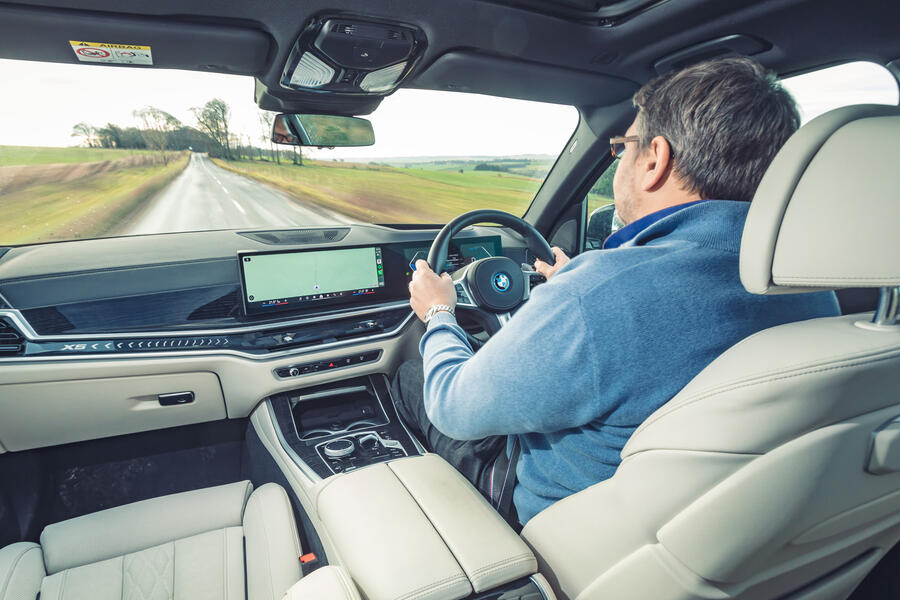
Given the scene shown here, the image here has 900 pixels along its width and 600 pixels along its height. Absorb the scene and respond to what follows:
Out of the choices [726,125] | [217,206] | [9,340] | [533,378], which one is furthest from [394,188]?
[533,378]

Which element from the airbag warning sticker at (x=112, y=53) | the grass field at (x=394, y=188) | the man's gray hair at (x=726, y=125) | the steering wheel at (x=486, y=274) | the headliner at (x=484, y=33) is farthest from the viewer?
the grass field at (x=394, y=188)

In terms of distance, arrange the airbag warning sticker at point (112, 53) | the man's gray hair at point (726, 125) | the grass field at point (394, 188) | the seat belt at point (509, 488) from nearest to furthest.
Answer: the man's gray hair at point (726, 125), the seat belt at point (509, 488), the airbag warning sticker at point (112, 53), the grass field at point (394, 188)

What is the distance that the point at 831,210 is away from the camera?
852 millimetres

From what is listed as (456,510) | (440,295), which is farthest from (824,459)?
(440,295)

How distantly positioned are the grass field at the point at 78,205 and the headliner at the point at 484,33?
2.27 feet

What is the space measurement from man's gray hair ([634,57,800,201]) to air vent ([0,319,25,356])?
2352mm

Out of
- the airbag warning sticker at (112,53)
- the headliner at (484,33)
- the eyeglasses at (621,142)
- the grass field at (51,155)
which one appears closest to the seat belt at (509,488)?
the eyeglasses at (621,142)

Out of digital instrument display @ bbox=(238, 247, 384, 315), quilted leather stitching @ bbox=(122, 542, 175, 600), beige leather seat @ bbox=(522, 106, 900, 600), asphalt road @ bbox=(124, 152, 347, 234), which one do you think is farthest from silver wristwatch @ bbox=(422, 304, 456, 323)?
asphalt road @ bbox=(124, 152, 347, 234)

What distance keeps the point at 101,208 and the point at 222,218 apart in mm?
571

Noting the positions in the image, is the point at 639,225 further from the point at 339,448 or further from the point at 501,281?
the point at 339,448

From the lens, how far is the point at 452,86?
2.86 m

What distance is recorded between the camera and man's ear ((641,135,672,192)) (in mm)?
1264

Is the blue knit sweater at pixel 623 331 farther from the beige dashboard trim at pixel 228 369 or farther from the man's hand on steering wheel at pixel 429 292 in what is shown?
the beige dashboard trim at pixel 228 369

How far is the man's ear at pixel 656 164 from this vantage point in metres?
1.26
